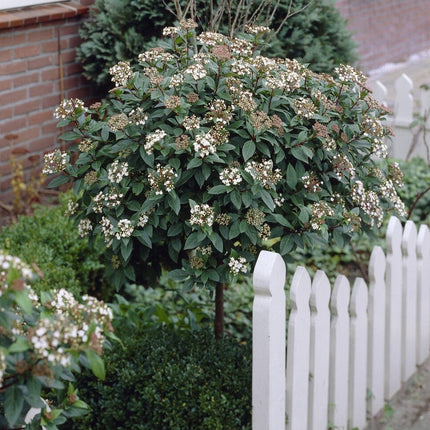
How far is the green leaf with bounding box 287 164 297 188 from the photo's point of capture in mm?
2748

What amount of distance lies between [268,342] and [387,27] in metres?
8.72

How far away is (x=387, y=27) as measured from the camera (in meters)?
10.4

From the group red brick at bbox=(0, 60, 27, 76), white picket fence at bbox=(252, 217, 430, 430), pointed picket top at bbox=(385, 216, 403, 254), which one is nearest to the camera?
white picket fence at bbox=(252, 217, 430, 430)

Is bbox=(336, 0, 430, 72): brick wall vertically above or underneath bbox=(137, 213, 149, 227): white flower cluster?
above

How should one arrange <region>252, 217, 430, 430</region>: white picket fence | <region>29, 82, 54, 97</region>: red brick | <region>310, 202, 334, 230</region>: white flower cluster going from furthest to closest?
<region>29, 82, 54, 97</region>: red brick
<region>310, 202, 334, 230</region>: white flower cluster
<region>252, 217, 430, 430</region>: white picket fence

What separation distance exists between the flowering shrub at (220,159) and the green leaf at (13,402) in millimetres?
953

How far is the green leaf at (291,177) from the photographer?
9.02ft

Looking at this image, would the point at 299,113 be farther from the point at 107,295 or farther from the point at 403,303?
the point at 107,295

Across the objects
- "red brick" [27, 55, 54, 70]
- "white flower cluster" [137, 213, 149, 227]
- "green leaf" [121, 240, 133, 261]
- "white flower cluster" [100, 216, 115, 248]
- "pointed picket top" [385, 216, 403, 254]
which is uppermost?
"red brick" [27, 55, 54, 70]

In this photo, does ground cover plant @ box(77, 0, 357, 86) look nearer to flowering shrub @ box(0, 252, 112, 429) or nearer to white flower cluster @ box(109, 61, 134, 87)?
white flower cluster @ box(109, 61, 134, 87)

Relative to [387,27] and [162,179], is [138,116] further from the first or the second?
[387,27]

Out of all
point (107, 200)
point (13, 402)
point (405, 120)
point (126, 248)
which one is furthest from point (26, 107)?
point (13, 402)

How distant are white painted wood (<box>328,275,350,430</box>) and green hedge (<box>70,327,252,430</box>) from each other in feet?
1.12

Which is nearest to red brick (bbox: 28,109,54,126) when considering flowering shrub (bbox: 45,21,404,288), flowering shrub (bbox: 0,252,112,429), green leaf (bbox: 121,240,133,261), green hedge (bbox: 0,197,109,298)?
green hedge (bbox: 0,197,109,298)
